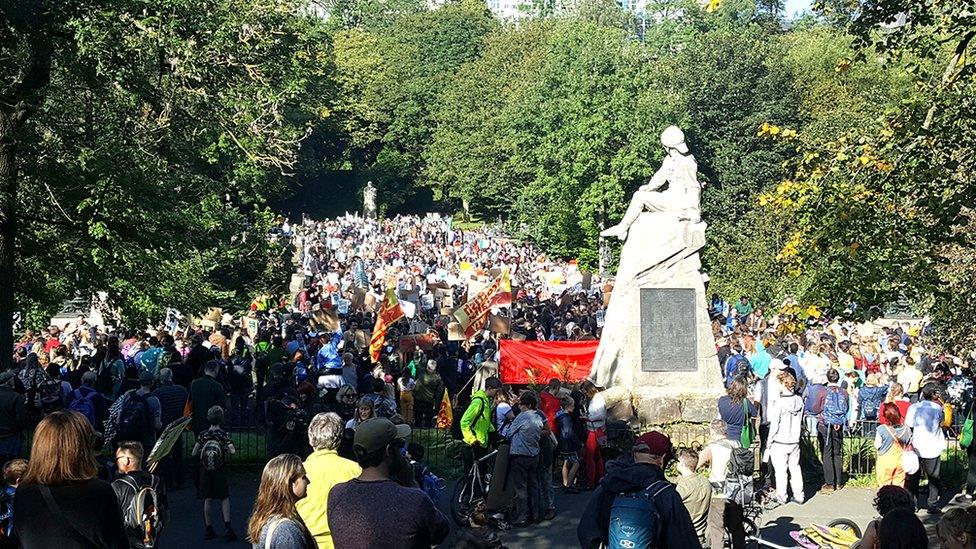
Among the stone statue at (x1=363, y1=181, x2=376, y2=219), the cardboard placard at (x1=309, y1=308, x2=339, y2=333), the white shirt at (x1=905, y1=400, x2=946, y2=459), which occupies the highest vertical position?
the stone statue at (x1=363, y1=181, x2=376, y2=219)

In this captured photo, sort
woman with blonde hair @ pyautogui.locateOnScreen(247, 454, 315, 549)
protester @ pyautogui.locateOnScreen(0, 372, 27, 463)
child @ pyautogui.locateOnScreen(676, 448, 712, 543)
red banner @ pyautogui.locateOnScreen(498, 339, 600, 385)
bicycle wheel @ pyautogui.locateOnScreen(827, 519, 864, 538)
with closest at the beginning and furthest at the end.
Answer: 1. woman with blonde hair @ pyautogui.locateOnScreen(247, 454, 315, 549)
2. child @ pyautogui.locateOnScreen(676, 448, 712, 543)
3. bicycle wheel @ pyautogui.locateOnScreen(827, 519, 864, 538)
4. protester @ pyautogui.locateOnScreen(0, 372, 27, 463)
5. red banner @ pyautogui.locateOnScreen(498, 339, 600, 385)

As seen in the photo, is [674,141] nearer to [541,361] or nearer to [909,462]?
[541,361]

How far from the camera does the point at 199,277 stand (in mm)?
34938

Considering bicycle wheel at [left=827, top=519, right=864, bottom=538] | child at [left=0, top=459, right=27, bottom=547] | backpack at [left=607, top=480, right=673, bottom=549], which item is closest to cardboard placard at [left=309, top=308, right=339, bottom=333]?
bicycle wheel at [left=827, top=519, right=864, bottom=538]

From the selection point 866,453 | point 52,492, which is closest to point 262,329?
point 866,453

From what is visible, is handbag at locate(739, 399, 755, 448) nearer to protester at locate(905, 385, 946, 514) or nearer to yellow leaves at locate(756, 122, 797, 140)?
protester at locate(905, 385, 946, 514)

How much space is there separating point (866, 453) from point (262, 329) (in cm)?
1451

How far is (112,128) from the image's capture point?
23.0m

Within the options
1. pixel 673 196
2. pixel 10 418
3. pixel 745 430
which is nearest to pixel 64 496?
pixel 10 418

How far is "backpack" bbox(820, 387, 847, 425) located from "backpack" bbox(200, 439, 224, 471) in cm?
797

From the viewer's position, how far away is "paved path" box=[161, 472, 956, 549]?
15586mm

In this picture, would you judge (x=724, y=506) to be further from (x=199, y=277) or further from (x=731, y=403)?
(x=199, y=277)

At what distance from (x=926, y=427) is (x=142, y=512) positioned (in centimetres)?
1052

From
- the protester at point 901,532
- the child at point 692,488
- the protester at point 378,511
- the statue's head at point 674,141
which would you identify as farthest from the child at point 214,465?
the statue's head at point 674,141
